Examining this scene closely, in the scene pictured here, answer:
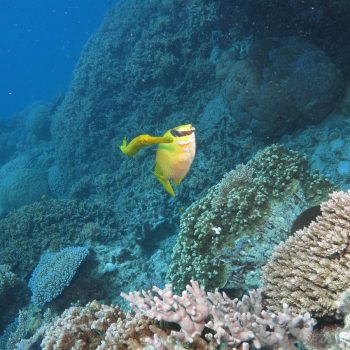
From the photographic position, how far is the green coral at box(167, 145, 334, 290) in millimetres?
4441

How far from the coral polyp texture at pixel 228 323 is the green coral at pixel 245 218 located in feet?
6.10

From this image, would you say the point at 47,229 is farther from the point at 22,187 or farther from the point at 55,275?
the point at 22,187

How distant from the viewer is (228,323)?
229 cm

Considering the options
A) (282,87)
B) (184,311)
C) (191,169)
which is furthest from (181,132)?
(191,169)

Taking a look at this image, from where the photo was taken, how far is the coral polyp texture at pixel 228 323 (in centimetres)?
223

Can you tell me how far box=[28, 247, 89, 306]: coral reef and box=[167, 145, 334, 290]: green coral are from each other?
3.01 metres

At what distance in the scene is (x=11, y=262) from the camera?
903cm

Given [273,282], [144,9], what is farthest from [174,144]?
[144,9]

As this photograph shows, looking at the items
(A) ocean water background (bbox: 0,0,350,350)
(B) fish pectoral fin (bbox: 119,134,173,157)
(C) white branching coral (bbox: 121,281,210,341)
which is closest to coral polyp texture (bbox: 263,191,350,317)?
(A) ocean water background (bbox: 0,0,350,350)

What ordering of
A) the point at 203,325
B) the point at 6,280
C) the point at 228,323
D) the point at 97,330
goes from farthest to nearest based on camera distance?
the point at 6,280, the point at 97,330, the point at 203,325, the point at 228,323

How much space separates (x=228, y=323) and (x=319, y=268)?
85 cm

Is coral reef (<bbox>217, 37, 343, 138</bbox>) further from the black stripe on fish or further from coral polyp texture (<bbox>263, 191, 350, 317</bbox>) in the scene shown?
coral polyp texture (<bbox>263, 191, 350, 317</bbox>)

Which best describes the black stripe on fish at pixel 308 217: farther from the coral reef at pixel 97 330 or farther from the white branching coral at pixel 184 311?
the coral reef at pixel 97 330

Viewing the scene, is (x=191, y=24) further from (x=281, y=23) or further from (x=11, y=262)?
(x=11, y=262)
